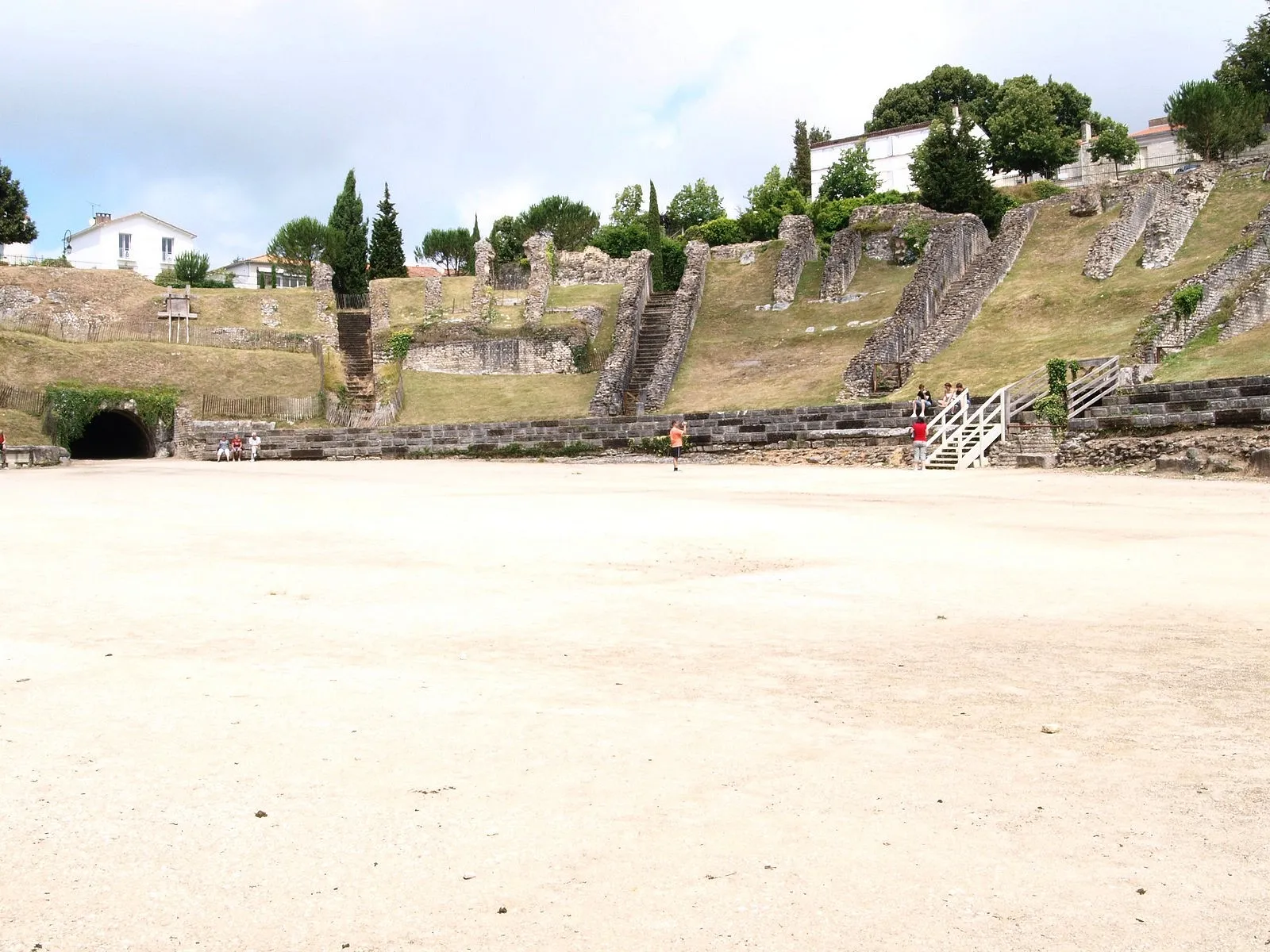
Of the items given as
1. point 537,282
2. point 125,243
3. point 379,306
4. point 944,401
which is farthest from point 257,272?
point 944,401

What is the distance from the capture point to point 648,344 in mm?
35625

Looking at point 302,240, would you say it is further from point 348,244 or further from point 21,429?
point 21,429

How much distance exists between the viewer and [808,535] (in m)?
10.2

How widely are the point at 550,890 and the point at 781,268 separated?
1419 inches

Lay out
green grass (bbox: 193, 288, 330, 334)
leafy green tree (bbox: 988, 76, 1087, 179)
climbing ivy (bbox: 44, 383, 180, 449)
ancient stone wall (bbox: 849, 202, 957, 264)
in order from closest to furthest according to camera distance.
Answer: climbing ivy (bbox: 44, 383, 180, 449)
ancient stone wall (bbox: 849, 202, 957, 264)
green grass (bbox: 193, 288, 330, 334)
leafy green tree (bbox: 988, 76, 1087, 179)

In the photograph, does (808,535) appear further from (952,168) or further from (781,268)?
(952,168)

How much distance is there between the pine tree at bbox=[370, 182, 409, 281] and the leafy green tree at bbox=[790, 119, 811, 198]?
71.5 ft

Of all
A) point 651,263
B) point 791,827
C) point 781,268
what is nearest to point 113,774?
point 791,827

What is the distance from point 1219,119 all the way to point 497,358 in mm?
30931

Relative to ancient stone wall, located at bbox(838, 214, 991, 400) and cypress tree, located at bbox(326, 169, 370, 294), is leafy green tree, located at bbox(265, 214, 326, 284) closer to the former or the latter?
cypress tree, located at bbox(326, 169, 370, 294)

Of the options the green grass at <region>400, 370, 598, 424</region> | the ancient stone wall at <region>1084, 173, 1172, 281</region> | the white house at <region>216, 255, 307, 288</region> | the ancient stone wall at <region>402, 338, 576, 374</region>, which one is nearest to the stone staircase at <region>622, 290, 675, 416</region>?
the green grass at <region>400, 370, 598, 424</region>

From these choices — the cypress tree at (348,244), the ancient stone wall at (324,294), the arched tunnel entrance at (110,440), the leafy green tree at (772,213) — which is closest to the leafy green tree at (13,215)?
the cypress tree at (348,244)

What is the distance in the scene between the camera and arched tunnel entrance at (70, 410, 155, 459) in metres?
34.9

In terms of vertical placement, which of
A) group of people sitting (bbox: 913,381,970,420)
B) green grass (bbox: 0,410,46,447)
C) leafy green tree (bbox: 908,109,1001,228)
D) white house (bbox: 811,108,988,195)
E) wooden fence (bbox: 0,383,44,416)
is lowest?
green grass (bbox: 0,410,46,447)
